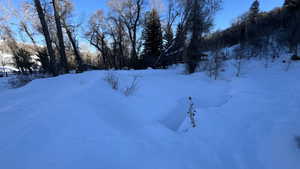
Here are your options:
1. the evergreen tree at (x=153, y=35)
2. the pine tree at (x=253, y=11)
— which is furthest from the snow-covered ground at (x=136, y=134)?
the pine tree at (x=253, y=11)

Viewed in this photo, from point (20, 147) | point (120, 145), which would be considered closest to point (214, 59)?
point (120, 145)

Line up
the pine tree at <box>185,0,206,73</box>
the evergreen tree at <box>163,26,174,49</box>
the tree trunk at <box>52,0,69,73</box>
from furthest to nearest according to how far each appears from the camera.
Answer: the evergreen tree at <box>163,26,174,49</box>
the pine tree at <box>185,0,206,73</box>
the tree trunk at <box>52,0,69,73</box>

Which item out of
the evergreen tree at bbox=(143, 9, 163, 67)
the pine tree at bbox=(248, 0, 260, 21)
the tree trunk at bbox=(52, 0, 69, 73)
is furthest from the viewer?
the pine tree at bbox=(248, 0, 260, 21)

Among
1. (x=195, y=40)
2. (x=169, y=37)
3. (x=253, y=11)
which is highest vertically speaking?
(x=253, y=11)

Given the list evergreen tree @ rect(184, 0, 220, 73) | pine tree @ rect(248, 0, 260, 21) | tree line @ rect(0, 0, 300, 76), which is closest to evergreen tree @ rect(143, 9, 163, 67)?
tree line @ rect(0, 0, 300, 76)

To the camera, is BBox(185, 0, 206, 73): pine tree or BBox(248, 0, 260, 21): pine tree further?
BBox(248, 0, 260, 21): pine tree

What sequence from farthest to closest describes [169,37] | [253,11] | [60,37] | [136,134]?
1. [253,11]
2. [169,37]
3. [60,37]
4. [136,134]

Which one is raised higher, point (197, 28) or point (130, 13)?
point (130, 13)

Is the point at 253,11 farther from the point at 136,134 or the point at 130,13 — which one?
the point at 136,134

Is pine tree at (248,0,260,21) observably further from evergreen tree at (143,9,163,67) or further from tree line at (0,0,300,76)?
evergreen tree at (143,9,163,67)

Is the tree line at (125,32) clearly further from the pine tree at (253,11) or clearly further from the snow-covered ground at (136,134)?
the pine tree at (253,11)

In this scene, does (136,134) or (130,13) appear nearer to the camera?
(136,134)

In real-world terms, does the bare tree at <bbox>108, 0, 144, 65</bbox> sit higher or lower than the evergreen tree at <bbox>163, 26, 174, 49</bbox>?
higher

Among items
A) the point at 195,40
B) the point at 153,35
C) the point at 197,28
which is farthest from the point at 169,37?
the point at 195,40
